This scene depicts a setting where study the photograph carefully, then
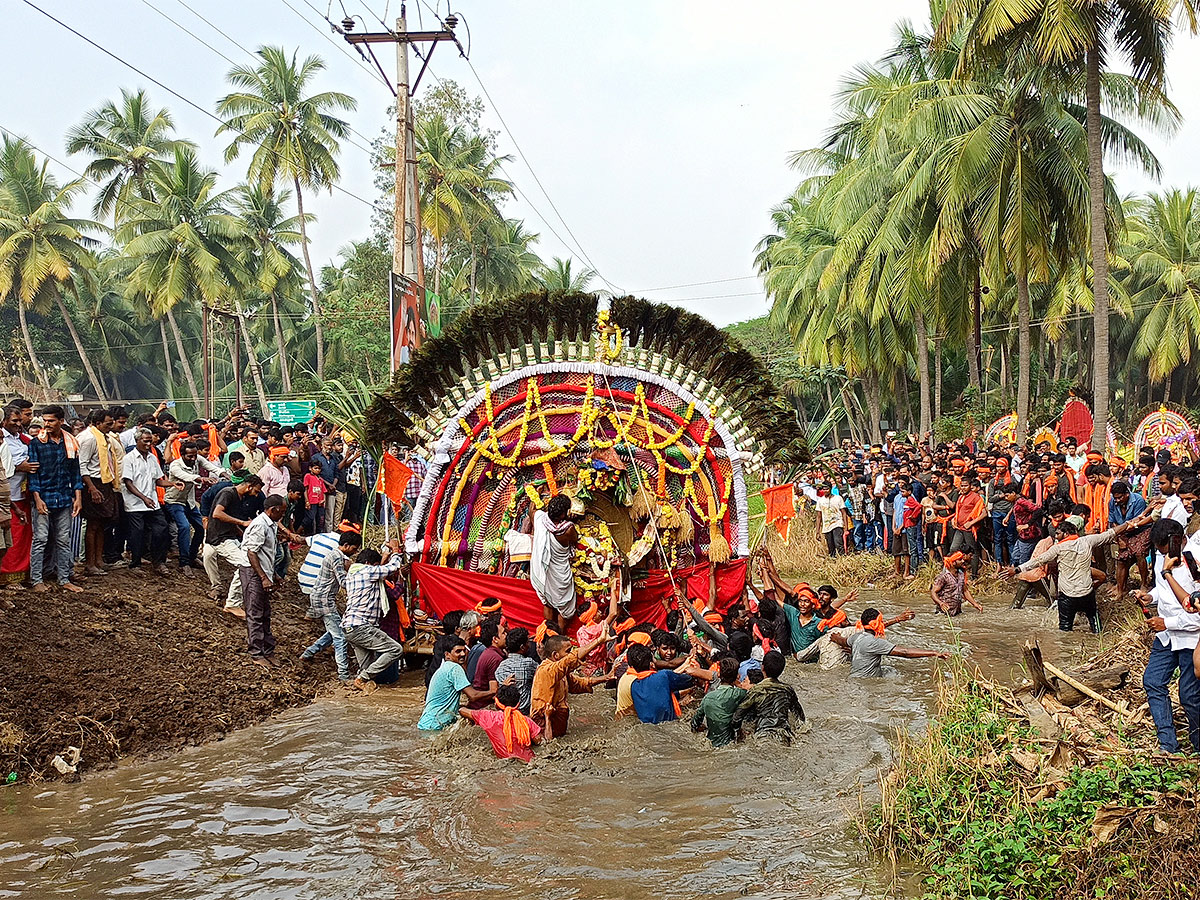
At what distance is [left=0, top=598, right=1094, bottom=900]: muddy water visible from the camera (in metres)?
6.04

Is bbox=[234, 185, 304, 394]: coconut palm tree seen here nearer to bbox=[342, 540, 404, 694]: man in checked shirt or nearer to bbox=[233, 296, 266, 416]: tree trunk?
bbox=[233, 296, 266, 416]: tree trunk

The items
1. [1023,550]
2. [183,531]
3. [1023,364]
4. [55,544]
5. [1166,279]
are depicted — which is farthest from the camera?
[1166,279]

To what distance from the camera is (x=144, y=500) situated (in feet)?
35.5

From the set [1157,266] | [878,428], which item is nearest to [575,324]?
[878,428]

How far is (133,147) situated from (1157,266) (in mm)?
36163

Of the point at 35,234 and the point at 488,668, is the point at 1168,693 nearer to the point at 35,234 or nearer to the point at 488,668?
the point at 488,668

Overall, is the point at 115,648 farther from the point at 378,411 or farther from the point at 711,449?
the point at 711,449

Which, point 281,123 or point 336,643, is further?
point 281,123

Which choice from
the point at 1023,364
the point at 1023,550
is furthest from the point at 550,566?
the point at 1023,364

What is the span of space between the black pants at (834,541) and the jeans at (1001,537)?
3.86 meters

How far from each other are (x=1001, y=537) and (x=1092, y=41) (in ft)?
27.1

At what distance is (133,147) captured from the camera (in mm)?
39656

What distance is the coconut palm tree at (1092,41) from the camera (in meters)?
16.8


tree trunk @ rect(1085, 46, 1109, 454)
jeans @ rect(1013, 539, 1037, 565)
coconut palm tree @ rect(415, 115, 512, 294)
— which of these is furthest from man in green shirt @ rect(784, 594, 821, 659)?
coconut palm tree @ rect(415, 115, 512, 294)
